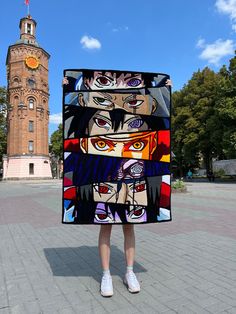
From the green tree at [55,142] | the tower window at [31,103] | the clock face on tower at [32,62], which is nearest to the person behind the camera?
the clock face on tower at [32,62]

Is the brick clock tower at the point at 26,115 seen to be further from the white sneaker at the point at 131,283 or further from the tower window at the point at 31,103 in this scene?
the white sneaker at the point at 131,283

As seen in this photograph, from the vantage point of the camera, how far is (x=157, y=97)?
384 cm

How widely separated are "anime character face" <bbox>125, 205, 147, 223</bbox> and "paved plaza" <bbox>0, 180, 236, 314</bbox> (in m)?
0.80

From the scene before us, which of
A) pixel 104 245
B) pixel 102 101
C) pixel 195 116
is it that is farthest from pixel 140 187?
pixel 195 116

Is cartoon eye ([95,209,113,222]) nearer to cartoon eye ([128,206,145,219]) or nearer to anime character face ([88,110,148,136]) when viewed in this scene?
cartoon eye ([128,206,145,219])

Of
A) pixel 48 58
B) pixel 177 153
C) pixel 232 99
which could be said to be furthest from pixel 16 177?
pixel 232 99

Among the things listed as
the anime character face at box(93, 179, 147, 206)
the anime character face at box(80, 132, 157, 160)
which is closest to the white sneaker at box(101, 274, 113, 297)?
the anime character face at box(93, 179, 147, 206)

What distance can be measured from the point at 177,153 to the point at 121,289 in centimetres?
4106

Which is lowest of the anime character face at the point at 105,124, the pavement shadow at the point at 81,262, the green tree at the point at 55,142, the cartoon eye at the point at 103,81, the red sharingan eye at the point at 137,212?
the pavement shadow at the point at 81,262

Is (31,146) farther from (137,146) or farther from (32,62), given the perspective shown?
(137,146)

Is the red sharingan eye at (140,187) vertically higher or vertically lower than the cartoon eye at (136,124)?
lower

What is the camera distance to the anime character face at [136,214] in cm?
371

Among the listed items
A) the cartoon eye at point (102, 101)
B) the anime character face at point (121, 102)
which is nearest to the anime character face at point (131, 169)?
the anime character face at point (121, 102)

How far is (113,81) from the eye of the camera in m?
3.77
